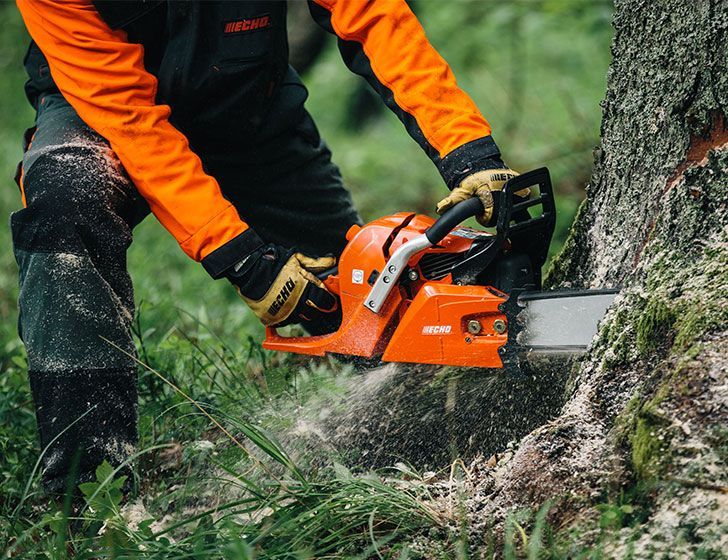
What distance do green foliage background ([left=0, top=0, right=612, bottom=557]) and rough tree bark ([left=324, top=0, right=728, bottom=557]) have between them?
81cm

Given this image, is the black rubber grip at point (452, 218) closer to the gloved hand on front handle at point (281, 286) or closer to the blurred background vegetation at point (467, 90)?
the gloved hand on front handle at point (281, 286)

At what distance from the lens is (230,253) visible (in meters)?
2.60

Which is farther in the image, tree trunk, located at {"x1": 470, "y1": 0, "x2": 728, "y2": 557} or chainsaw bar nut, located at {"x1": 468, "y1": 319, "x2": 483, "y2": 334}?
chainsaw bar nut, located at {"x1": 468, "y1": 319, "x2": 483, "y2": 334}

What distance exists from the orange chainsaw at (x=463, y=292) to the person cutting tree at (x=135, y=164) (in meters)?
0.10

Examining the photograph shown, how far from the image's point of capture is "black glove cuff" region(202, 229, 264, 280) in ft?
8.54

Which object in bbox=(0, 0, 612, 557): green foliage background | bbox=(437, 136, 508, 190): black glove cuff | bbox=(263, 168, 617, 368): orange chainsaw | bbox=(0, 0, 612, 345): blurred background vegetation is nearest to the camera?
bbox=(263, 168, 617, 368): orange chainsaw

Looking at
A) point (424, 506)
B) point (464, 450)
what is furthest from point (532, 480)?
point (464, 450)

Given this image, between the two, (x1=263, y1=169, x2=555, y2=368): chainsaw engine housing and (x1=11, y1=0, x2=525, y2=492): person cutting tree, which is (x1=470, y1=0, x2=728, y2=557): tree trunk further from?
(x1=11, y1=0, x2=525, y2=492): person cutting tree

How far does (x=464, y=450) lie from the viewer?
2373mm

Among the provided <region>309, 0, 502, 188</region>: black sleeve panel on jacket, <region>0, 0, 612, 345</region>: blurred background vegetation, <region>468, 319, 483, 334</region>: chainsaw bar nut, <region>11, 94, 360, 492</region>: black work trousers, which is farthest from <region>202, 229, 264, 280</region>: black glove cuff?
<region>0, 0, 612, 345</region>: blurred background vegetation

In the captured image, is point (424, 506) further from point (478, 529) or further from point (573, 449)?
point (573, 449)

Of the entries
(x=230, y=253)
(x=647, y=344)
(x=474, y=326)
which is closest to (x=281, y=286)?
(x=230, y=253)

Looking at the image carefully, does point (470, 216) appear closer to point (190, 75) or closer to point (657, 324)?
point (657, 324)

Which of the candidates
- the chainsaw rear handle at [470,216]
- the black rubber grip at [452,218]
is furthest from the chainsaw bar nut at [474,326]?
the black rubber grip at [452,218]
